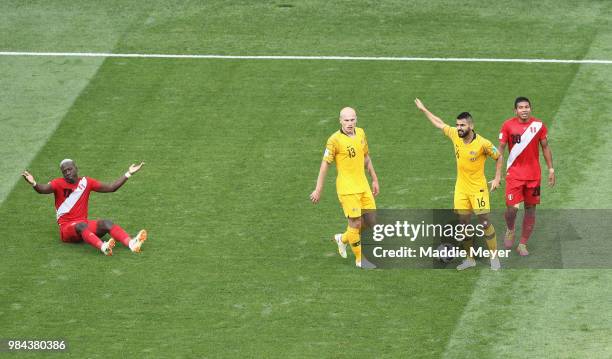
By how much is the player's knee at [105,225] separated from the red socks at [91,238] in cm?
18

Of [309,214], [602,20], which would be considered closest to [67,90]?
[309,214]

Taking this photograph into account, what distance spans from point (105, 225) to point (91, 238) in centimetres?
31

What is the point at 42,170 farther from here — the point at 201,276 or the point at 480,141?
the point at 480,141

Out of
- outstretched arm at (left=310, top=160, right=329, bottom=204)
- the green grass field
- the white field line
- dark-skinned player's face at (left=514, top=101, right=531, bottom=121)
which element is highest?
dark-skinned player's face at (left=514, top=101, right=531, bottom=121)

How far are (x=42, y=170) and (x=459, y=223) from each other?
744 cm

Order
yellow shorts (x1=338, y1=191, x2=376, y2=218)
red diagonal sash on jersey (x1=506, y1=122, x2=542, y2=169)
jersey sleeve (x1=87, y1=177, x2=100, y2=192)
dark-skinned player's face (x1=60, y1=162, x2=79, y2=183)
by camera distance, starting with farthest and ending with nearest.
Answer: jersey sleeve (x1=87, y1=177, x2=100, y2=192) < dark-skinned player's face (x1=60, y1=162, x2=79, y2=183) < red diagonal sash on jersey (x1=506, y1=122, x2=542, y2=169) < yellow shorts (x1=338, y1=191, x2=376, y2=218)

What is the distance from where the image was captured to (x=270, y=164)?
24.5 m

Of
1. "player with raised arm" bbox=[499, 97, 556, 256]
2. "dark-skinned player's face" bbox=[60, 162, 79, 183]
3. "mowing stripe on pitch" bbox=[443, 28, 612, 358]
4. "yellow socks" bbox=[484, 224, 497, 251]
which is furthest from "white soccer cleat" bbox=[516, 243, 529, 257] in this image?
"dark-skinned player's face" bbox=[60, 162, 79, 183]

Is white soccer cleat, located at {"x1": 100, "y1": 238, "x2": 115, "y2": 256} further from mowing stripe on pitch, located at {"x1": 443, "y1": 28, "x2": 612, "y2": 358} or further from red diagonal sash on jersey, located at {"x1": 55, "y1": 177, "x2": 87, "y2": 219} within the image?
mowing stripe on pitch, located at {"x1": 443, "y1": 28, "x2": 612, "y2": 358}

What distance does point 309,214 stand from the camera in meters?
22.9

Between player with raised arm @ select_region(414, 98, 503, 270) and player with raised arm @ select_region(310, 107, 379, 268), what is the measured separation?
106 centimetres

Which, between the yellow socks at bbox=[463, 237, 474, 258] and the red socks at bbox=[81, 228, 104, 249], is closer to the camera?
the yellow socks at bbox=[463, 237, 474, 258]

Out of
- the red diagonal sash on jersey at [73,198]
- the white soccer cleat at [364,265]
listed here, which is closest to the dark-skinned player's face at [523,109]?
the white soccer cleat at [364,265]

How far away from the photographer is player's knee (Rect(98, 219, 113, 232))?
2161 centimetres
